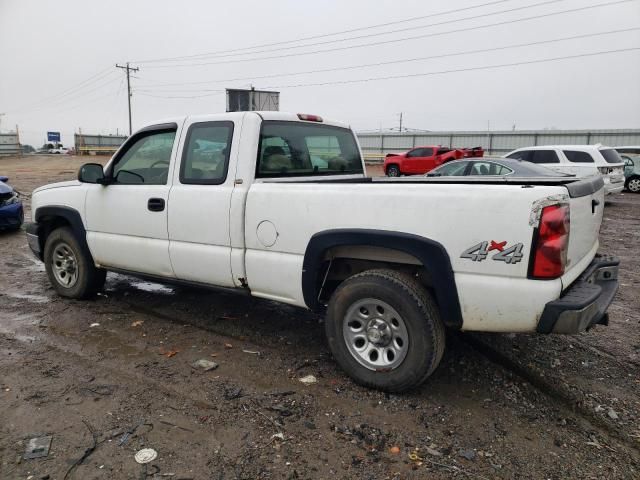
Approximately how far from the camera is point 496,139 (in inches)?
1379

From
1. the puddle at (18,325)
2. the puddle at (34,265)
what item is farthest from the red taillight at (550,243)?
the puddle at (34,265)

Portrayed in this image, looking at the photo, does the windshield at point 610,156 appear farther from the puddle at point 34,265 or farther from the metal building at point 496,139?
the metal building at point 496,139

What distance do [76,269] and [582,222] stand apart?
4839 millimetres

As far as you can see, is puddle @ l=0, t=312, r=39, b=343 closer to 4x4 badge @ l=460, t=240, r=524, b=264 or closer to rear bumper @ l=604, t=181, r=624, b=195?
4x4 badge @ l=460, t=240, r=524, b=264

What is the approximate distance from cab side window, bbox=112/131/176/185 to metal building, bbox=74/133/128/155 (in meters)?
48.8

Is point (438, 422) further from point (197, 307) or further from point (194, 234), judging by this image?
point (197, 307)

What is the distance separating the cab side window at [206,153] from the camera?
4008mm

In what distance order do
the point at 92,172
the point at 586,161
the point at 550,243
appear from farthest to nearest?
1. the point at 586,161
2. the point at 92,172
3. the point at 550,243

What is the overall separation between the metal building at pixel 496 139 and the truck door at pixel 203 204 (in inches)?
1054

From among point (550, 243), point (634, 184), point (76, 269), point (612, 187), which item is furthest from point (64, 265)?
point (634, 184)

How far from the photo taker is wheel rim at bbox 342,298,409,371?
322 cm

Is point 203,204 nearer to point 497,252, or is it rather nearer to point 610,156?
point 497,252

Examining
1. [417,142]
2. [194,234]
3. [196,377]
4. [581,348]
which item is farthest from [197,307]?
[417,142]

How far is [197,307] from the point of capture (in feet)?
17.0
